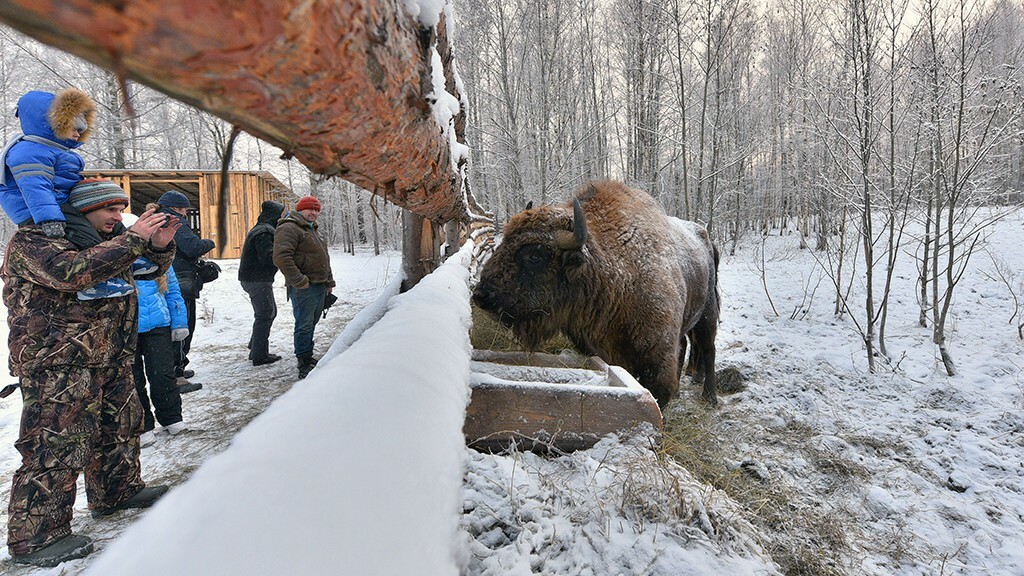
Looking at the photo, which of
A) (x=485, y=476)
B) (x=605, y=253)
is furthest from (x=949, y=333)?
(x=485, y=476)

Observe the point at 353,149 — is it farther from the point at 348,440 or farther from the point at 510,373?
the point at 510,373

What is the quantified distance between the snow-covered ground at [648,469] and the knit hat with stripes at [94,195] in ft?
5.74

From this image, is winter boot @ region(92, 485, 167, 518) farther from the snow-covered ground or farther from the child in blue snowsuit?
the child in blue snowsuit

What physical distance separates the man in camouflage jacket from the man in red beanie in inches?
107

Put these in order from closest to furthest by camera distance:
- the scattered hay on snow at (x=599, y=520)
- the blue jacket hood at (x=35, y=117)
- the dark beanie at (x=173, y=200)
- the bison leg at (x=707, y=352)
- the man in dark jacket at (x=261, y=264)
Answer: the scattered hay on snow at (x=599, y=520) → the blue jacket hood at (x=35, y=117) → the dark beanie at (x=173, y=200) → the bison leg at (x=707, y=352) → the man in dark jacket at (x=261, y=264)

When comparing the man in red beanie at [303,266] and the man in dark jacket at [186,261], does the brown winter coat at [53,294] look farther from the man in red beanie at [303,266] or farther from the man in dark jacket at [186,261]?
the man in red beanie at [303,266]

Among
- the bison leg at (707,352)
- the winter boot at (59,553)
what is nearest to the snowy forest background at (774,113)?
the winter boot at (59,553)

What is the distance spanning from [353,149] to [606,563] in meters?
1.74

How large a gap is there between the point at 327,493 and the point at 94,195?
3.35m

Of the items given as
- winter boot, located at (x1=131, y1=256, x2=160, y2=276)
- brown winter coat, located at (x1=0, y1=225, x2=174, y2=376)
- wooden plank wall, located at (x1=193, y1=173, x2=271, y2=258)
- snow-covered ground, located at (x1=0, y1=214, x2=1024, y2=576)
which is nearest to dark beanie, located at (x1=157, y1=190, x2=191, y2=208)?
winter boot, located at (x1=131, y1=256, x2=160, y2=276)

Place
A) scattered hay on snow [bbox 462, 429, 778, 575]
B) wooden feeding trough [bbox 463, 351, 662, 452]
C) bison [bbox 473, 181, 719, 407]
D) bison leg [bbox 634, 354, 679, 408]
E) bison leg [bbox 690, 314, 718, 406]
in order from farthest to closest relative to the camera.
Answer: bison leg [bbox 690, 314, 718, 406]
bison leg [bbox 634, 354, 679, 408]
bison [bbox 473, 181, 719, 407]
wooden feeding trough [bbox 463, 351, 662, 452]
scattered hay on snow [bbox 462, 429, 778, 575]

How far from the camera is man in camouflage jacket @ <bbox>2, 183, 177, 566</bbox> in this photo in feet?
7.90

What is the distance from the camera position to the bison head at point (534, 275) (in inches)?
134

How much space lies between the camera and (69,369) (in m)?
2.53
